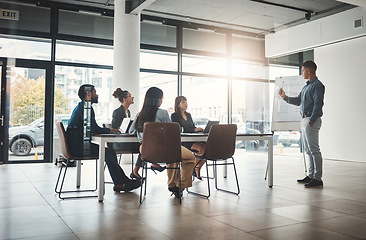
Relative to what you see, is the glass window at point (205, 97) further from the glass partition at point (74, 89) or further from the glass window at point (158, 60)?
the glass partition at point (74, 89)

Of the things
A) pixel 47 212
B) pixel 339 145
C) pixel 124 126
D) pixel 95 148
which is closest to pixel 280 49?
pixel 339 145

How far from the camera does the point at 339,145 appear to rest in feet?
28.1

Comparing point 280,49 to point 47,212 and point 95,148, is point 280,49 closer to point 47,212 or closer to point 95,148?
point 95,148

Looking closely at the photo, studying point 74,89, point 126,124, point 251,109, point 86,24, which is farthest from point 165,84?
point 126,124

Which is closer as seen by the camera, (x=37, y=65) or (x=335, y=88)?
(x=37, y=65)

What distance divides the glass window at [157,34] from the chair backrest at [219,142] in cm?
528

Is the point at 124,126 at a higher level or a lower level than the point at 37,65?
lower

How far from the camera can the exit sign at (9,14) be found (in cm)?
729

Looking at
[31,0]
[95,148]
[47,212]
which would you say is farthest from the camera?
[31,0]

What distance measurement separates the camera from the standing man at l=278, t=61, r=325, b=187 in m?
4.55

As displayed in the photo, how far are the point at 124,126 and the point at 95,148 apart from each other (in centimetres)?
71

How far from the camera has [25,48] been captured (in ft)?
24.4

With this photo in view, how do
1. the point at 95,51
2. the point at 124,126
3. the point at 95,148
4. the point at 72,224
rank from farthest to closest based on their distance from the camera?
the point at 95,51 → the point at 124,126 → the point at 95,148 → the point at 72,224

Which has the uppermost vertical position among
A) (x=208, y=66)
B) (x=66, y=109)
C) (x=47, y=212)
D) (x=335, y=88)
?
(x=208, y=66)
